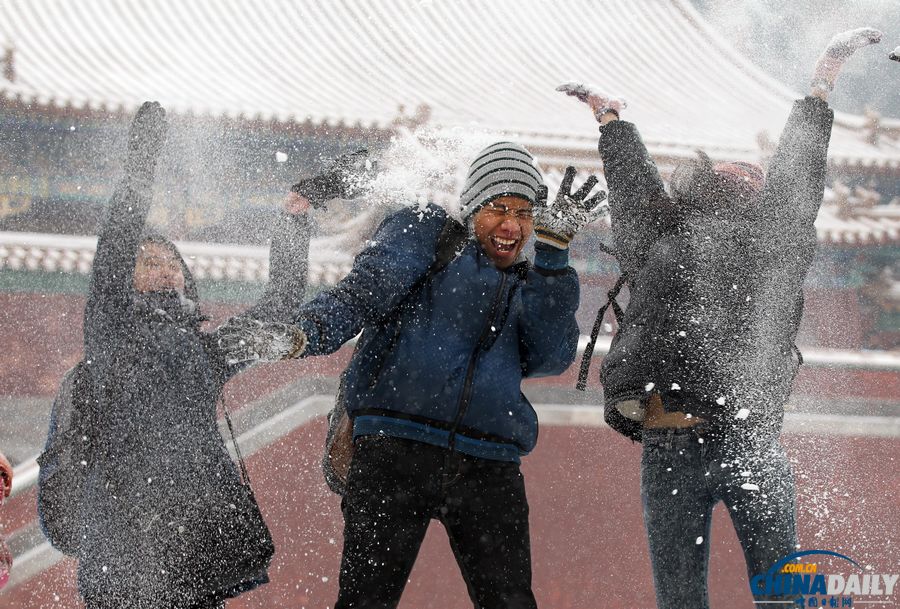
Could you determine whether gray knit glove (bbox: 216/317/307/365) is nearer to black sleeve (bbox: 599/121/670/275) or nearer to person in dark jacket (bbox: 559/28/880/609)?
person in dark jacket (bbox: 559/28/880/609)

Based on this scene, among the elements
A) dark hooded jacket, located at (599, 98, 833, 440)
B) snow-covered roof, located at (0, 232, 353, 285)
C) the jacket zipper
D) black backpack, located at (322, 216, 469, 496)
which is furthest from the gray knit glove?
snow-covered roof, located at (0, 232, 353, 285)

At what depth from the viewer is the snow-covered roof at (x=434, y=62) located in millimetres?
7098

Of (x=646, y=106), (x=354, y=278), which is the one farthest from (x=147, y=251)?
(x=646, y=106)

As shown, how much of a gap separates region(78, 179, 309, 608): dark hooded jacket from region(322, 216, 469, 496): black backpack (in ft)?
1.11

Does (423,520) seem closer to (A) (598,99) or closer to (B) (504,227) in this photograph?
(B) (504,227)

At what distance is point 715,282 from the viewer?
2.28 metres

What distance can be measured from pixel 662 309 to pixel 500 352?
1.88ft

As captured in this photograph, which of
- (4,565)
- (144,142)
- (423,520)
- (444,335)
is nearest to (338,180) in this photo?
(144,142)

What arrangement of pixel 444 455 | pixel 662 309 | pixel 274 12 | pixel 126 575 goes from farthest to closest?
pixel 274 12
pixel 662 309
pixel 126 575
pixel 444 455

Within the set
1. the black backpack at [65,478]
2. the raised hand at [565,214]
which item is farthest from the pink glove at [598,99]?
the black backpack at [65,478]

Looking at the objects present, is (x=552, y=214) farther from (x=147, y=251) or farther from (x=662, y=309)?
(x=147, y=251)

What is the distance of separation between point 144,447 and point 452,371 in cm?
80

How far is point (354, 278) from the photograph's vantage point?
183 cm

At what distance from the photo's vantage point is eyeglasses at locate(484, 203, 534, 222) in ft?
6.36
